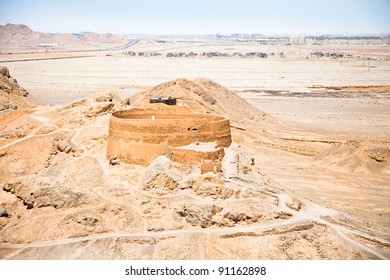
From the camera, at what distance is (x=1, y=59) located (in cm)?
11000

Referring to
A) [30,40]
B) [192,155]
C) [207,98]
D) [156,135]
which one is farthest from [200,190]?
[30,40]

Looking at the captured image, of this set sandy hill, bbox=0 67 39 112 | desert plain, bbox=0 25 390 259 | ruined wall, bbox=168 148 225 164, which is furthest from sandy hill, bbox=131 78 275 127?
ruined wall, bbox=168 148 225 164

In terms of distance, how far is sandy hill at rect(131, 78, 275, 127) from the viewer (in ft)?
147

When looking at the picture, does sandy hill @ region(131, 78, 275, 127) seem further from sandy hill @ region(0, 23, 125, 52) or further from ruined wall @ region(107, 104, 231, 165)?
sandy hill @ region(0, 23, 125, 52)

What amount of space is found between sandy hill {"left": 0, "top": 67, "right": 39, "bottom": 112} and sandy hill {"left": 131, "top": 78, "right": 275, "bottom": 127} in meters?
10.3

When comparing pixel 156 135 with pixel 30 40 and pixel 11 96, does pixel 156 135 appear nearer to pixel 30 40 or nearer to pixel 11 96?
pixel 11 96

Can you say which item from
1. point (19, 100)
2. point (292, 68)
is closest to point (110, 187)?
point (19, 100)

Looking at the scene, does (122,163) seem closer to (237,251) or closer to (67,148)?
(67,148)

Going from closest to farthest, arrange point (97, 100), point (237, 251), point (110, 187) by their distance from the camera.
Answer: point (237, 251) → point (110, 187) → point (97, 100)

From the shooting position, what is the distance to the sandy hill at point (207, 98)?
44.8m

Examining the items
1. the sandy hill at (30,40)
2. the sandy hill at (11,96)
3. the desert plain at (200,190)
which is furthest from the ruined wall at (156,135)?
the sandy hill at (30,40)

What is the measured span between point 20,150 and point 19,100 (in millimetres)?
16779

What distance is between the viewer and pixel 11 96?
43688 mm
